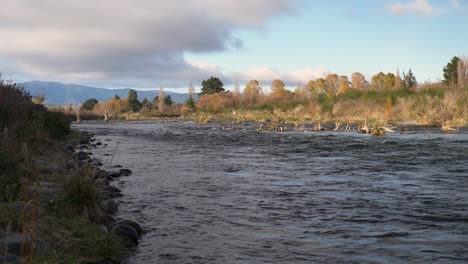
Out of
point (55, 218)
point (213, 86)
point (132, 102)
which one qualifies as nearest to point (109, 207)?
point (55, 218)

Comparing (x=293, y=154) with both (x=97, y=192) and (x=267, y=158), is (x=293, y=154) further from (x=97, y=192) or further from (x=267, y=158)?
(x=97, y=192)

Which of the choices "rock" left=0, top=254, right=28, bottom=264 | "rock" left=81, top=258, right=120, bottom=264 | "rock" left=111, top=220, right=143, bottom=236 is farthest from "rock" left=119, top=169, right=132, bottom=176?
"rock" left=0, top=254, right=28, bottom=264

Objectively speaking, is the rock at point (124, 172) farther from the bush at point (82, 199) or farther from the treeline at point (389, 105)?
the treeline at point (389, 105)

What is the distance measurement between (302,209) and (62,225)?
474cm

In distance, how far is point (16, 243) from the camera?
4.82 m

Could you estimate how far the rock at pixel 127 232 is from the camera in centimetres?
654

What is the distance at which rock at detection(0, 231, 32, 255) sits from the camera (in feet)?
15.5

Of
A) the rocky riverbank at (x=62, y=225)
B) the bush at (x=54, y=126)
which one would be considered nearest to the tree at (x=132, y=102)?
the bush at (x=54, y=126)

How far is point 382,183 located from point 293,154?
7.69 metres

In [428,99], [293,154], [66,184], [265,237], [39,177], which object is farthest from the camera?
[428,99]

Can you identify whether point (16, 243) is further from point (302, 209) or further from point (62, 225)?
point (302, 209)

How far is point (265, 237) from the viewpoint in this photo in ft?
23.0

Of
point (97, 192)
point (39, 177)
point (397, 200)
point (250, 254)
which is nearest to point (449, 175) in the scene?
point (397, 200)

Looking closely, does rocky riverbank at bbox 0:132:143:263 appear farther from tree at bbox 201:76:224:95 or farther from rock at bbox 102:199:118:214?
tree at bbox 201:76:224:95
